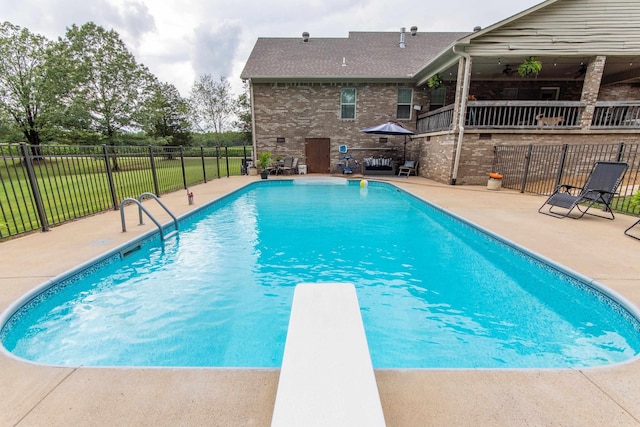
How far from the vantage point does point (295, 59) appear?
51.2 feet

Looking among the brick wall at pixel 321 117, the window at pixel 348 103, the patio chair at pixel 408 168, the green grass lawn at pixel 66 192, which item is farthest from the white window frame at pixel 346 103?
the green grass lawn at pixel 66 192

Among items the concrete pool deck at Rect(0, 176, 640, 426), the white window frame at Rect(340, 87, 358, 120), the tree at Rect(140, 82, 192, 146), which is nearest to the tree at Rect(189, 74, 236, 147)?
the tree at Rect(140, 82, 192, 146)

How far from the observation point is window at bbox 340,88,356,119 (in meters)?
15.0

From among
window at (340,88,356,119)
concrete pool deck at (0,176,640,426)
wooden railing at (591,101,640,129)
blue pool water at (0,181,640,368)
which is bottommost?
blue pool water at (0,181,640,368)

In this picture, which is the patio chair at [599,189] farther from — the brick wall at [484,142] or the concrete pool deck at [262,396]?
the concrete pool deck at [262,396]

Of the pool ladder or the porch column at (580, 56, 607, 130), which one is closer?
the pool ladder

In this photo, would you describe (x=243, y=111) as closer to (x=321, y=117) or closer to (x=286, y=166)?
(x=321, y=117)

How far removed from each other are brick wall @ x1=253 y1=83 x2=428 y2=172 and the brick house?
5 cm

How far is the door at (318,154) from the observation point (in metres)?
15.4

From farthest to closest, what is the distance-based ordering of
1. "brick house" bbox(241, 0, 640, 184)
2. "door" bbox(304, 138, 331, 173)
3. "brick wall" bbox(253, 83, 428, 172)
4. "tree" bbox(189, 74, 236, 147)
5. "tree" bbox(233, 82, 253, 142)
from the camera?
1. "tree" bbox(233, 82, 253, 142)
2. "tree" bbox(189, 74, 236, 147)
3. "door" bbox(304, 138, 331, 173)
4. "brick wall" bbox(253, 83, 428, 172)
5. "brick house" bbox(241, 0, 640, 184)

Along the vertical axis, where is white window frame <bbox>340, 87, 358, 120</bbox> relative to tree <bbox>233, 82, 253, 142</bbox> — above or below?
below

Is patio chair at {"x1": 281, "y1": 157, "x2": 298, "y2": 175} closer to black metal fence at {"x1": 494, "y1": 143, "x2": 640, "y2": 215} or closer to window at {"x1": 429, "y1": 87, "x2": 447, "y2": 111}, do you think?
window at {"x1": 429, "y1": 87, "x2": 447, "y2": 111}

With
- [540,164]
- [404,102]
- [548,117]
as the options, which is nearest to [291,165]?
[404,102]

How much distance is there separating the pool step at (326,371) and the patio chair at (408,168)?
12.7 m
